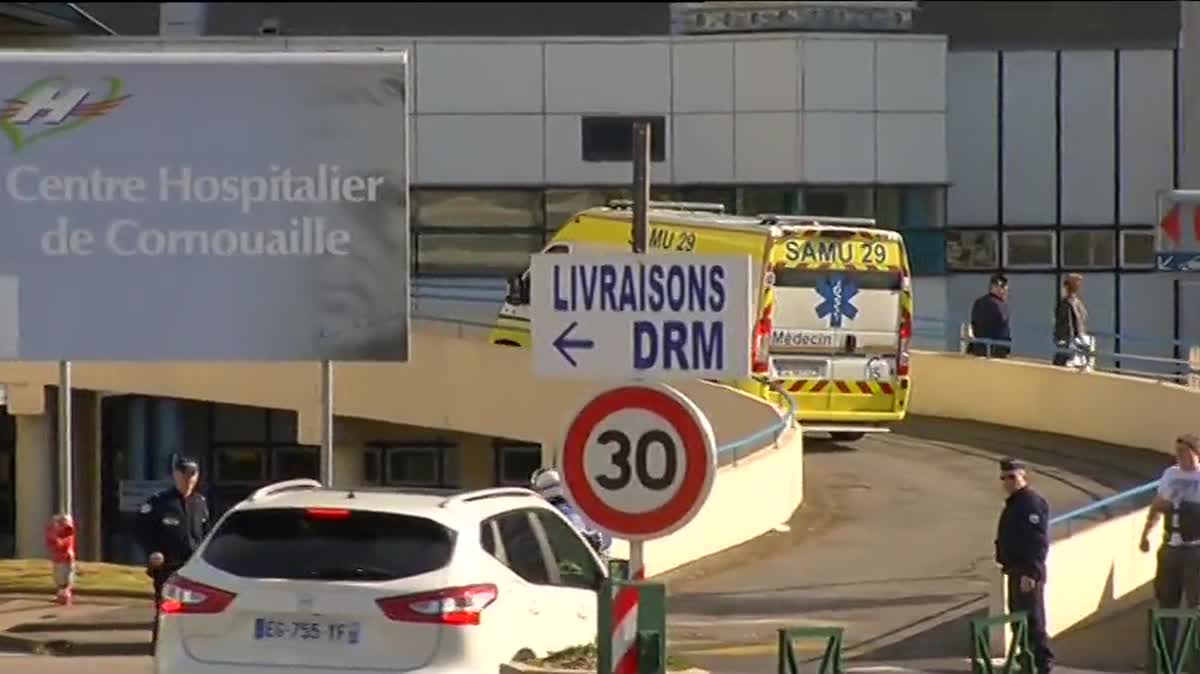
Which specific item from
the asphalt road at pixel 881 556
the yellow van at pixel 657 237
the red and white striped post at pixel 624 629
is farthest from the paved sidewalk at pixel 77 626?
the red and white striped post at pixel 624 629

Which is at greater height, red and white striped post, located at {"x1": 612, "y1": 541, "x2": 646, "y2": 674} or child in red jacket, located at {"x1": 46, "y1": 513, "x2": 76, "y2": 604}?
red and white striped post, located at {"x1": 612, "y1": 541, "x2": 646, "y2": 674}

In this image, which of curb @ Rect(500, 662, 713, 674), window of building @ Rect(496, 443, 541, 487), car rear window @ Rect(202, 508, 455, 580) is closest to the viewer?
car rear window @ Rect(202, 508, 455, 580)

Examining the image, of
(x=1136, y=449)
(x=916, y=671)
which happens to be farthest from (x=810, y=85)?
(x=916, y=671)

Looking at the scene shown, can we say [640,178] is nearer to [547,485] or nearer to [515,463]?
[547,485]

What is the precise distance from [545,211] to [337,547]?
31.0m

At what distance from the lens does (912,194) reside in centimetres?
4269

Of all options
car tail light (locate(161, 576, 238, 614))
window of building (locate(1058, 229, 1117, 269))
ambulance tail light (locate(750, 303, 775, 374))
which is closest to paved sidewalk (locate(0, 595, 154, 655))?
car tail light (locate(161, 576, 238, 614))

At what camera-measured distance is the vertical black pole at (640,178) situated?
15977 millimetres

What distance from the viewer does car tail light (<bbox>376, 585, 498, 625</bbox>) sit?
1138 cm

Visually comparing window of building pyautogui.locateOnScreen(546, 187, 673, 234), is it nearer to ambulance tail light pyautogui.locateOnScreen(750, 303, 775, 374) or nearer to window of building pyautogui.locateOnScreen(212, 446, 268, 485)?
window of building pyautogui.locateOnScreen(212, 446, 268, 485)

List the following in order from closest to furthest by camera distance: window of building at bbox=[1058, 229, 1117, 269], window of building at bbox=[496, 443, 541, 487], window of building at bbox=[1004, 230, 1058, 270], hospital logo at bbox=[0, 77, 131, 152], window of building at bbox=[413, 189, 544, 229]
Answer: hospital logo at bbox=[0, 77, 131, 152] < window of building at bbox=[496, 443, 541, 487] < window of building at bbox=[413, 189, 544, 229] < window of building at bbox=[1058, 229, 1117, 269] < window of building at bbox=[1004, 230, 1058, 270]

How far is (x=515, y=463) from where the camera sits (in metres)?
40.9

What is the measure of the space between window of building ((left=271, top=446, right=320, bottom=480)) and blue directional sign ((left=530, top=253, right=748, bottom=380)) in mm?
32639

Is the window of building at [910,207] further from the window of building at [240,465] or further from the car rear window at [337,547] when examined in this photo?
the car rear window at [337,547]
